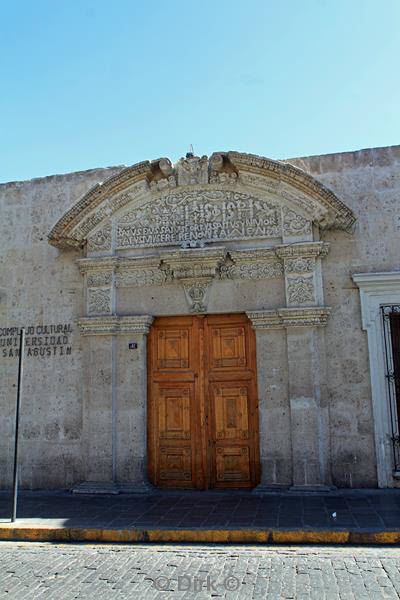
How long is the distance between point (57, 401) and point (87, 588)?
414cm

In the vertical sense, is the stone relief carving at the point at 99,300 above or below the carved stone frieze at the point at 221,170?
below

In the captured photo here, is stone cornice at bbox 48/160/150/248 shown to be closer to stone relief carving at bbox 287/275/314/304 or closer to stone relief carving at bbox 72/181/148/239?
stone relief carving at bbox 72/181/148/239

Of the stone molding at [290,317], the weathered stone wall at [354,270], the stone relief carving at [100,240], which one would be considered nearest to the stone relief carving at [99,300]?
the stone relief carving at [100,240]

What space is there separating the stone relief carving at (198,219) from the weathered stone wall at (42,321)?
920 mm

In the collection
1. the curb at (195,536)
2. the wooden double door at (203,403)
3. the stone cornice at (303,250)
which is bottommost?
the curb at (195,536)

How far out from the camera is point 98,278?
841cm

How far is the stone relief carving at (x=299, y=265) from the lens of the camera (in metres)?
7.82

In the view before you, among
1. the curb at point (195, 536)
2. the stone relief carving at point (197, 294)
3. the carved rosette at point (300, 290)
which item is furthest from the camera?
the stone relief carving at point (197, 294)

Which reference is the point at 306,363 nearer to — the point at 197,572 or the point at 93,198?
the point at 197,572

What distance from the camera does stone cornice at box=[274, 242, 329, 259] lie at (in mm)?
7773

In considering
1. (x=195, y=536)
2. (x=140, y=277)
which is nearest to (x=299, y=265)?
(x=140, y=277)

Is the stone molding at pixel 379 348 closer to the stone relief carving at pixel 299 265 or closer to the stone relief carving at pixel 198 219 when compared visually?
the stone relief carving at pixel 299 265

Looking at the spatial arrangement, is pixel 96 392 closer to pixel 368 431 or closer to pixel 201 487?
pixel 201 487

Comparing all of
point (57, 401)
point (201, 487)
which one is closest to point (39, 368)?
point (57, 401)
